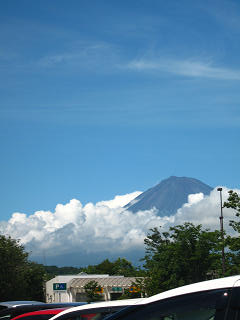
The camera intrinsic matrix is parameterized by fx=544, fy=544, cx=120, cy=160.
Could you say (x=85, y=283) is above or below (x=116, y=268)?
below

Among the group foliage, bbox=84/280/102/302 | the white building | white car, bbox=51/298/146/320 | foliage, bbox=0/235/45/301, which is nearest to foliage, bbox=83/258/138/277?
the white building

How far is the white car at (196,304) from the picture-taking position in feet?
11.2

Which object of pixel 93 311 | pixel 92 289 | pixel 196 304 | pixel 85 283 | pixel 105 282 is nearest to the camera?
pixel 196 304

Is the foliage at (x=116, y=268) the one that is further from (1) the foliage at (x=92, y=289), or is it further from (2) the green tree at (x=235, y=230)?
(2) the green tree at (x=235, y=230)

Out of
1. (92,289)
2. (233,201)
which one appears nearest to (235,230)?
(233,201)

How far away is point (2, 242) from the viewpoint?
57094mm

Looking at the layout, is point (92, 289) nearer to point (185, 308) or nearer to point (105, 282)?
point (105, 282)

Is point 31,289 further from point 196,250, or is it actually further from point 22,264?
point 196,250

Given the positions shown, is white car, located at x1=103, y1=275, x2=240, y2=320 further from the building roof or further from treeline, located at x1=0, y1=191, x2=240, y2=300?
the building roof

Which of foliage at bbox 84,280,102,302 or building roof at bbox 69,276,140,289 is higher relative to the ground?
building roof at bbox 69,276,140,289

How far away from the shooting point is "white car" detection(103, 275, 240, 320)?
340cm

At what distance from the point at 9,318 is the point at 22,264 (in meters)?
49.7

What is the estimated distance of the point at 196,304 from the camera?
142 inches

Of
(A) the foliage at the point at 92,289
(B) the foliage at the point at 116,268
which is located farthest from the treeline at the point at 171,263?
(B) the foliage at the point at 116,268
